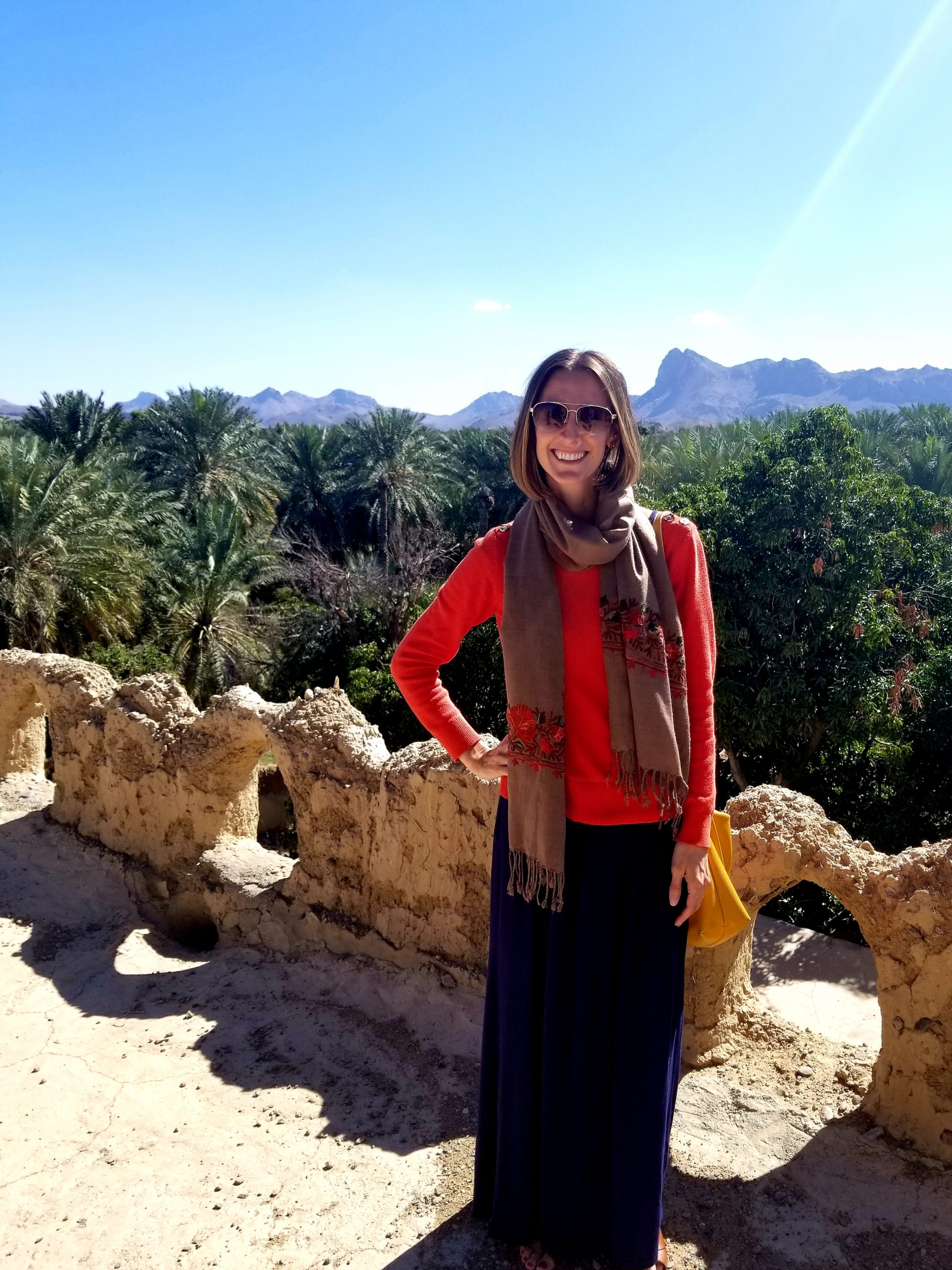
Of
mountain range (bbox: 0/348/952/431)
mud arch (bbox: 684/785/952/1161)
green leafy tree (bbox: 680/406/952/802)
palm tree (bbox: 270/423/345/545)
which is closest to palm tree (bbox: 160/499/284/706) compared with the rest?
palm tree (bbox: 270/423/345/545)

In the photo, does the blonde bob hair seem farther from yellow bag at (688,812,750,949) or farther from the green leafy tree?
the green leafy tree

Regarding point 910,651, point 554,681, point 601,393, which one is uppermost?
point 601,393

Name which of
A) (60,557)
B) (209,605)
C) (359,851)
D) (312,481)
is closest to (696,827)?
(359,851)

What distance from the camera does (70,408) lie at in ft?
76.0

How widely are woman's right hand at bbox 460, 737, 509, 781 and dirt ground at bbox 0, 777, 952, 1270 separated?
177cm

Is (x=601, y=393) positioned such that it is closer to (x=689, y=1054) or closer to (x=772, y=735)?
(x=689, y=1054)

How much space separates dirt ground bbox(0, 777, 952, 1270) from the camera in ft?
12.0

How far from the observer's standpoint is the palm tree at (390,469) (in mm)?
24422

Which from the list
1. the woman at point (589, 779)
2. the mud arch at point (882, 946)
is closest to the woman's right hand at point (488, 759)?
the woman at point (589, 779)

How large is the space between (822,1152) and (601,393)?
11.6ft

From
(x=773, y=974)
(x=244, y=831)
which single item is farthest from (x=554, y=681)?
(x=773, y=974)

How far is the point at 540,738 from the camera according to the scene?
2.68 m

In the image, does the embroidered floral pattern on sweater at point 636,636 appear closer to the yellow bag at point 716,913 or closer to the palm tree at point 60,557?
the yellow bag at point 716,913

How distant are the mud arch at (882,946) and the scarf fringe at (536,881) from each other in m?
2.11
